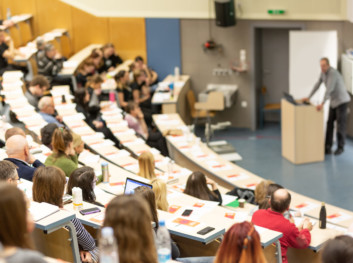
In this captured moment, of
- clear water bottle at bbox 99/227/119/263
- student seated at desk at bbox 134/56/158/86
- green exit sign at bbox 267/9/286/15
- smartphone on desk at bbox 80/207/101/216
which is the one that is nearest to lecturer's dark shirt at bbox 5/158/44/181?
smartphone on desk at bbox 80/207/101/216

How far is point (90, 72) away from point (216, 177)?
179 inches

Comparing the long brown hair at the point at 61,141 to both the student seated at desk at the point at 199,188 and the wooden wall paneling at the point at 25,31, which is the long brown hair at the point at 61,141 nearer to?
the student seated at desk at the point at 199,188

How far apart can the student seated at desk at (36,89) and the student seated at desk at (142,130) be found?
1554mm

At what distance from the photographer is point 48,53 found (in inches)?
433

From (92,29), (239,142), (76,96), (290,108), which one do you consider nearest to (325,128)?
(290,108)

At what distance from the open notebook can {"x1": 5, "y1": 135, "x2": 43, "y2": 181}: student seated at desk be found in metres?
1.34

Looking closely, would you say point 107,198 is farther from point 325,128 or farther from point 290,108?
point 325,128

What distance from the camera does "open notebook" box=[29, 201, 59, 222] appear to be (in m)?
4.41

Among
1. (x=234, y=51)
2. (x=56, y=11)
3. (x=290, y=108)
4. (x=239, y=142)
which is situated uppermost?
(x=56, y=11)

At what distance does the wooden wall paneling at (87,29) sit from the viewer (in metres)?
13.7

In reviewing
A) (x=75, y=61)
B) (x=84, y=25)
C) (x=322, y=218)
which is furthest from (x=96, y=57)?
(x=322, y=218)

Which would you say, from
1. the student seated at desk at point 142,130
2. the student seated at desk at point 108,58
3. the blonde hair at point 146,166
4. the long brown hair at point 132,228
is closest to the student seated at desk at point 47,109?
the student seated at desk at point 142,130

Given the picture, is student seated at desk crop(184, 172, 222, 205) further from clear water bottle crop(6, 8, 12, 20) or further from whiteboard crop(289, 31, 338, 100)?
clear water bottle crop(6, 8, 12, 20)

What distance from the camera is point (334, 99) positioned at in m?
10.9
